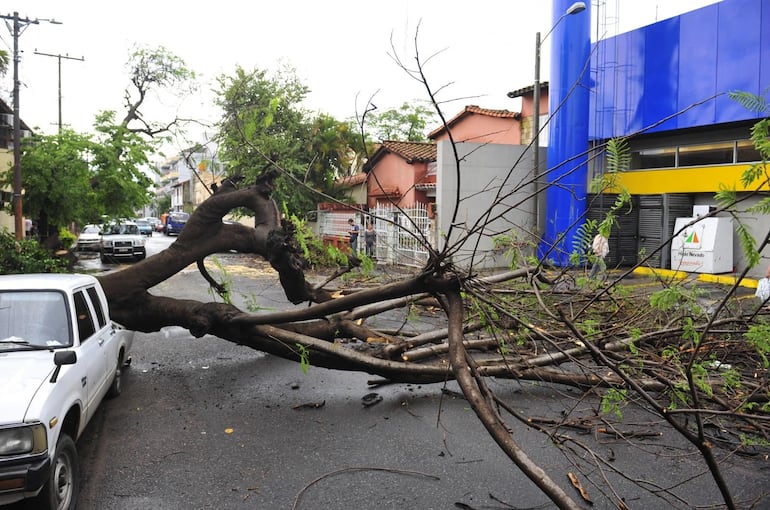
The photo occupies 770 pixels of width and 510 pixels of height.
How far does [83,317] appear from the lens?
189 inches

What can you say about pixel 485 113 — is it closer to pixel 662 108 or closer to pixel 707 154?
pixel 662 108

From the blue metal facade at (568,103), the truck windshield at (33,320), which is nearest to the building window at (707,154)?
the blue metal facade at (568,103)

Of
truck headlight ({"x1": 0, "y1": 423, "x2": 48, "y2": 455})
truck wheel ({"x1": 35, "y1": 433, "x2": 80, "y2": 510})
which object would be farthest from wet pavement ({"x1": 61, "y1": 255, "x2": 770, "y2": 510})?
truck headlight ({"x1": 0, "y1": 423, "x2": 48, "y2": 455})

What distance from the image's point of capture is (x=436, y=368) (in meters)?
5.62

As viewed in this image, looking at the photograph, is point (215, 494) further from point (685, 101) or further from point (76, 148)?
point (76, 148)

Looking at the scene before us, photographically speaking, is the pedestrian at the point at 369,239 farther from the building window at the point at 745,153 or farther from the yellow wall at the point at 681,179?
the building window at the point at 745,153

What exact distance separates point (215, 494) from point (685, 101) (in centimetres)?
1748

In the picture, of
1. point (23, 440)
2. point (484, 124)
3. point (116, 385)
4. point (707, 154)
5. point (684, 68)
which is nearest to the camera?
point (23, 440)

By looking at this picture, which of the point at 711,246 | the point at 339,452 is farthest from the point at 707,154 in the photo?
the point at 339,452

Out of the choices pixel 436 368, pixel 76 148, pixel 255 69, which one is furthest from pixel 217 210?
pixel 255 69

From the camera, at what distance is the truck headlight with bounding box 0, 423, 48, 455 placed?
10.4ft

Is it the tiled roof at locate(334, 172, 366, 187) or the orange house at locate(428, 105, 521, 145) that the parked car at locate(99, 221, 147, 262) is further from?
the orange house at locate(428, 105, 521, 145)

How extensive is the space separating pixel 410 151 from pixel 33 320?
68.8 ft

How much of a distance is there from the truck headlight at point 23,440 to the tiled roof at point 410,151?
19.6m
